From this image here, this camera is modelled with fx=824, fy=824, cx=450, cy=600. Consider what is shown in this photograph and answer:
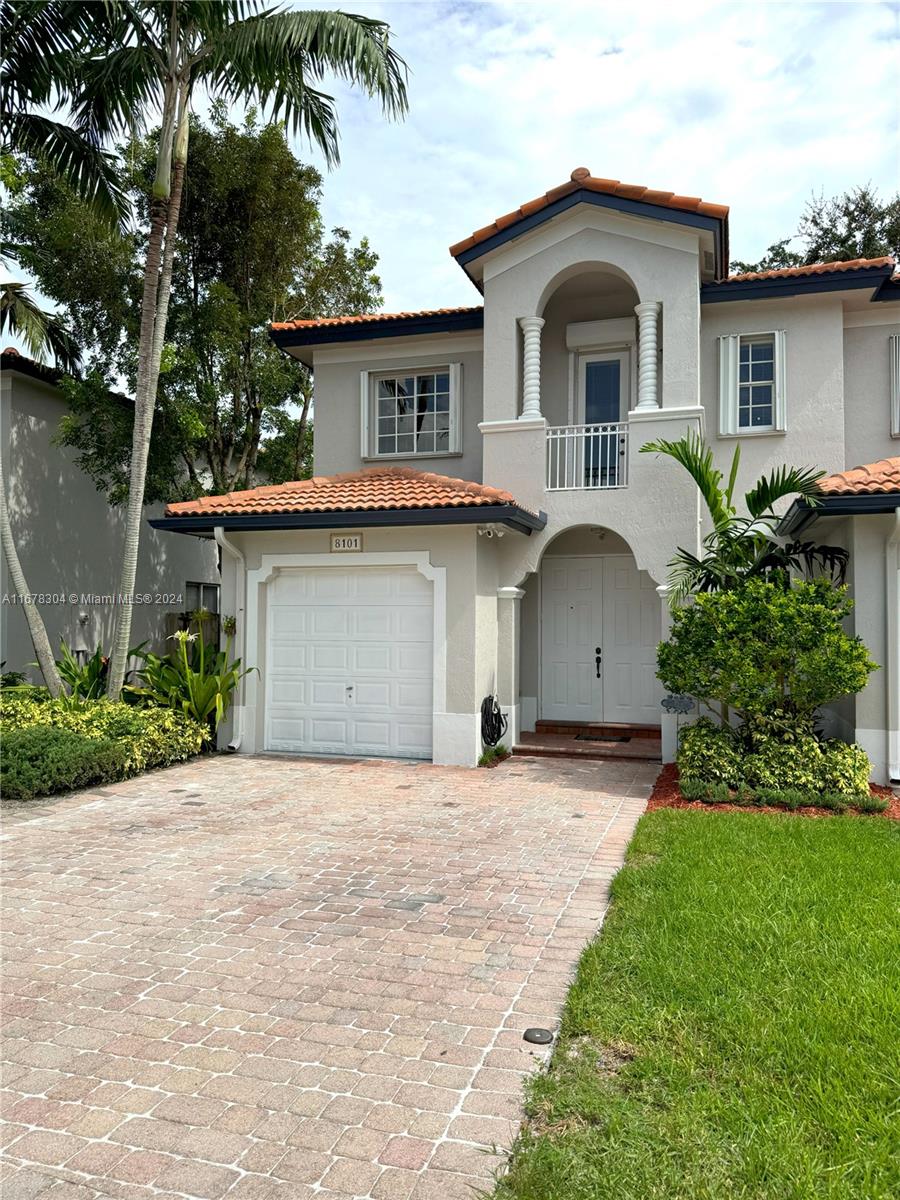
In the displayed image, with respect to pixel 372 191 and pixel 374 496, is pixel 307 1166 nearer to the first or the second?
pixel 374 496

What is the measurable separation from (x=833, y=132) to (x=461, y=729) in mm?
8689

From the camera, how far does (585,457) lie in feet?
43.1

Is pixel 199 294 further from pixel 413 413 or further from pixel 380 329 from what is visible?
pixel 413 413

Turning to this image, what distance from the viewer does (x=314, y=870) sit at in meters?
6.71

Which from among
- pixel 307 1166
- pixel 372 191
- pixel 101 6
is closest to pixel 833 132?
pixel 372 191

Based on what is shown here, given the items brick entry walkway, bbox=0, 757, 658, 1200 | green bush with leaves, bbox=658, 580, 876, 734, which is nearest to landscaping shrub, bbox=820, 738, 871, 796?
green bush with leaves, bbox=658, 580, 876, 734

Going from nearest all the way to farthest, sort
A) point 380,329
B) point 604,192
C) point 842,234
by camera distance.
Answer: point 604,192 → point 380,329 → point 842,234

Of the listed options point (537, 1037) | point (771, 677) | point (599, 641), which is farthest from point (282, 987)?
point (599, 641)

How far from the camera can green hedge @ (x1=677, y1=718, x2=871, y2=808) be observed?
896 cm

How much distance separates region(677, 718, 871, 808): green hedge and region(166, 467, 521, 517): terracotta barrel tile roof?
13.1ft

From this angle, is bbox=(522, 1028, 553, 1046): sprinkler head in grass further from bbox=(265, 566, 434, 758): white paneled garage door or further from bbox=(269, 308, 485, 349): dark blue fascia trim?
bbox=(269, 308, 485, 349): dark blue fascia trim

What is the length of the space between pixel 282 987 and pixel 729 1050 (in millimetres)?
2365

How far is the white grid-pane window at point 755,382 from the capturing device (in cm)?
1298

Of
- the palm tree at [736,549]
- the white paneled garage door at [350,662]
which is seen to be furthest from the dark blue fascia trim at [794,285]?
the white paneled garage door at [350,662]
